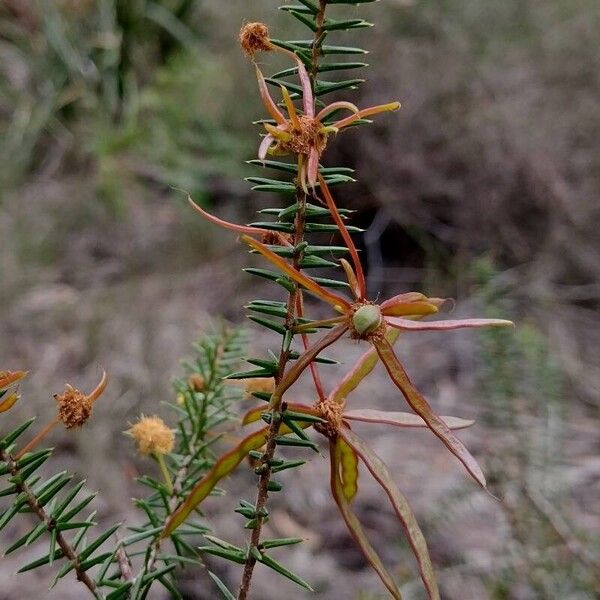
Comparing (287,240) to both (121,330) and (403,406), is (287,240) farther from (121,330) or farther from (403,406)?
(121,330)

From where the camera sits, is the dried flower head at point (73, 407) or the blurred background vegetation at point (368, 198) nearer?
the dried flower head at point (73, 407)

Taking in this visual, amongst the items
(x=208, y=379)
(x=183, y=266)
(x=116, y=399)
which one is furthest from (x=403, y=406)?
(x=208, y=379)

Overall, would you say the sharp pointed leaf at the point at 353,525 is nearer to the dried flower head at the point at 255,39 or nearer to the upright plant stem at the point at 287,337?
the upright plant stem at the point at 287,337

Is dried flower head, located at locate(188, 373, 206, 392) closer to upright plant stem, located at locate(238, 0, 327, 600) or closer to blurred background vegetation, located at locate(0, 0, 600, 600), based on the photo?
upright plant stem, located at locate(238, 0, 327, 600)

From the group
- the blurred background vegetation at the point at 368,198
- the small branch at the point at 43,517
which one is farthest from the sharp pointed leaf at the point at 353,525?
the blurred background vegetation at the point at 368,198

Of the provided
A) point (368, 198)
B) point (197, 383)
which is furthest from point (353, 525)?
point (368, 198)

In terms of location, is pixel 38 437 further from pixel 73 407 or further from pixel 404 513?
pixel 404 513

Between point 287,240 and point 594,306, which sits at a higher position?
point 287,240

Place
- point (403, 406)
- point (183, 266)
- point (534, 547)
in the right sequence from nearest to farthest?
point (534, 547) < point (403, 406) < point (183, 266)

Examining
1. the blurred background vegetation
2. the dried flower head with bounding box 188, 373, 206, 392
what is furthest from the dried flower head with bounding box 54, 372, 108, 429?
the blurred background vegetation
